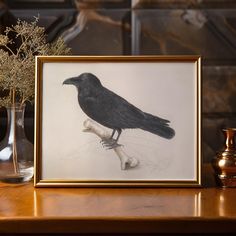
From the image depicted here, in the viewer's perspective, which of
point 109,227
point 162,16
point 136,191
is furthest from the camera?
point 162,16

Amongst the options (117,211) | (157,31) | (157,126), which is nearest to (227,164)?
(157,126)

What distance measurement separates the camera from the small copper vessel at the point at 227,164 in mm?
780

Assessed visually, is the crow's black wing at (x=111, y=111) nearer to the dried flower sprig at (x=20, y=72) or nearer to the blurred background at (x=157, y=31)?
the dried flower sprig at (x=20, y=72)

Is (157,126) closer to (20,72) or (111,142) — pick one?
(111,142)

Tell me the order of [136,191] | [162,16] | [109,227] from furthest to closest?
[162,16] → [136,191] → [109,227]

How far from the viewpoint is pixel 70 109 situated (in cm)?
79

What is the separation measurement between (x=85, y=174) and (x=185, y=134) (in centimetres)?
19

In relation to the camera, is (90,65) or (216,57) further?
(216,57)

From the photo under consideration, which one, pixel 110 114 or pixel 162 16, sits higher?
Answer: pixel 162 16

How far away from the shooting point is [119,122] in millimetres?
786

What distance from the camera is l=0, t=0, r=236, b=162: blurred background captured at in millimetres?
997

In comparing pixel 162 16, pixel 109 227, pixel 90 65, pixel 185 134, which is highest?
pixel 162 16

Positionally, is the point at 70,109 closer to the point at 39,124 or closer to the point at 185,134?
the point at 39,124

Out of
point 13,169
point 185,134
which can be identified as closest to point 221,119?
point 185,134
